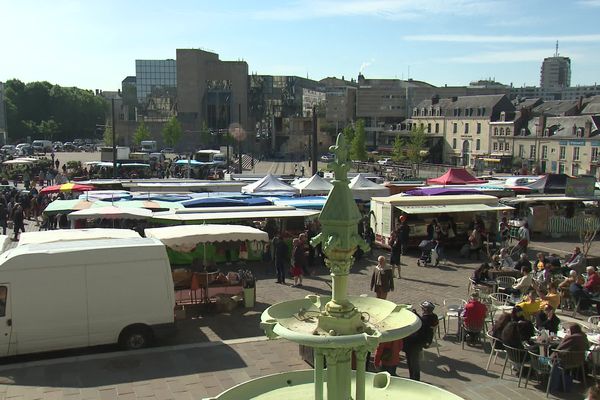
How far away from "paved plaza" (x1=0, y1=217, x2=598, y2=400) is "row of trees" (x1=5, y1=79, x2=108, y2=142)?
109799mm

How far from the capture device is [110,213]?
18.4 m

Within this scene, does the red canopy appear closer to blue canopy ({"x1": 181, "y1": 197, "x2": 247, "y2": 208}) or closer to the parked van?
blue canopy ({"x1": 181, "y1": 197, "x2": 247, "y2": 208})

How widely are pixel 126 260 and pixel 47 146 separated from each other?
282 feet

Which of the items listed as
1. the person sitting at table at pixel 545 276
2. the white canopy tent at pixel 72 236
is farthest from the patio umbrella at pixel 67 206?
the person sitting at table at pixel 545 276

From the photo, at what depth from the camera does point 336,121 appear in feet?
347

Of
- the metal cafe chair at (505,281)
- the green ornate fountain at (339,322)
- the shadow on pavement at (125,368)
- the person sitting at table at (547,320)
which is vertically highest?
the green ornate fountain at (339,322)

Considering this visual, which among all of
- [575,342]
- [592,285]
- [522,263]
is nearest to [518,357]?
[575,342]

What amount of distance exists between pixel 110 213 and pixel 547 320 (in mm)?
13393

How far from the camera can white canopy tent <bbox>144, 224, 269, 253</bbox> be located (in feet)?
46.0

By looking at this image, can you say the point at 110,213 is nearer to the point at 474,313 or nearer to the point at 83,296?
the point at 83,296

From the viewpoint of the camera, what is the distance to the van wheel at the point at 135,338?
10.6 metres

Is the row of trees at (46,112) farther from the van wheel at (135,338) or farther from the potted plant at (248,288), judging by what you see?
the van wheel at (135,338)

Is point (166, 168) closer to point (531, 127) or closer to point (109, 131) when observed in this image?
point (109, 131)

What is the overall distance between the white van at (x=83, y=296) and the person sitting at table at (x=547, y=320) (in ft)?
21.7
